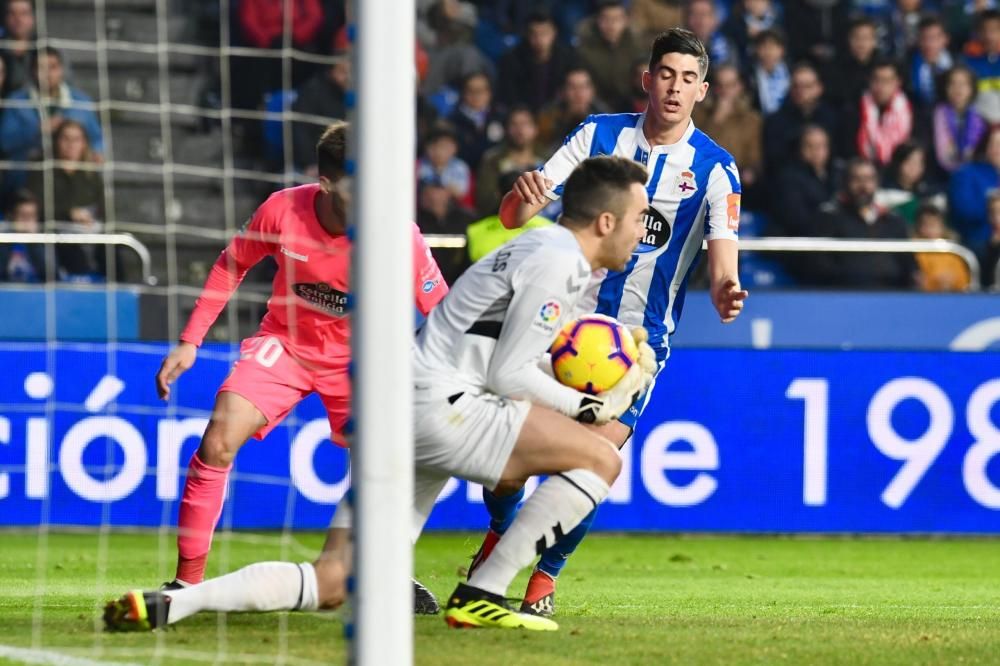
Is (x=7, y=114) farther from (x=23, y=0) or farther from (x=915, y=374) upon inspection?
(x=915, y=374)

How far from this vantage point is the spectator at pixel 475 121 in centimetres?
1373

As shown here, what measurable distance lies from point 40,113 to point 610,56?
4437 millimetres

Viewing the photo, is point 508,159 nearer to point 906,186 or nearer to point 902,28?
point 906,186

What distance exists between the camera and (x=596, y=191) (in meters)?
5.98

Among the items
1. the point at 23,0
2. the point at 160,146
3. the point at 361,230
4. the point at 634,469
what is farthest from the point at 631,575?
the point at 23,0

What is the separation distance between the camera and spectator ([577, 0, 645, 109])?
45.9 feet

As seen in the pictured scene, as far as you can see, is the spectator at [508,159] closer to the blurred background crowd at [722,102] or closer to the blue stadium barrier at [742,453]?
the blurred background crowd at [722,102]

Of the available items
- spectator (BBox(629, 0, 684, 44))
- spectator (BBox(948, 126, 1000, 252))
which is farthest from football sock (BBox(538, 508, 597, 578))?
spectator (BBox(629, 0, 684, 44))

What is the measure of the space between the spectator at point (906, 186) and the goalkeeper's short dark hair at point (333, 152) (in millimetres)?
7936

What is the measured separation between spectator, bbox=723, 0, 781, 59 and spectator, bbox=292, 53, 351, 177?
3.43 meters

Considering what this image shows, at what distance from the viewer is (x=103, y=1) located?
46.0ft

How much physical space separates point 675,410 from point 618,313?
12.8 feet

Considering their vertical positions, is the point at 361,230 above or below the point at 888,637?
above

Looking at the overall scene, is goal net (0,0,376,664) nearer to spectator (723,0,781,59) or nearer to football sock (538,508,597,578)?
football sock (538,508,597,578)
